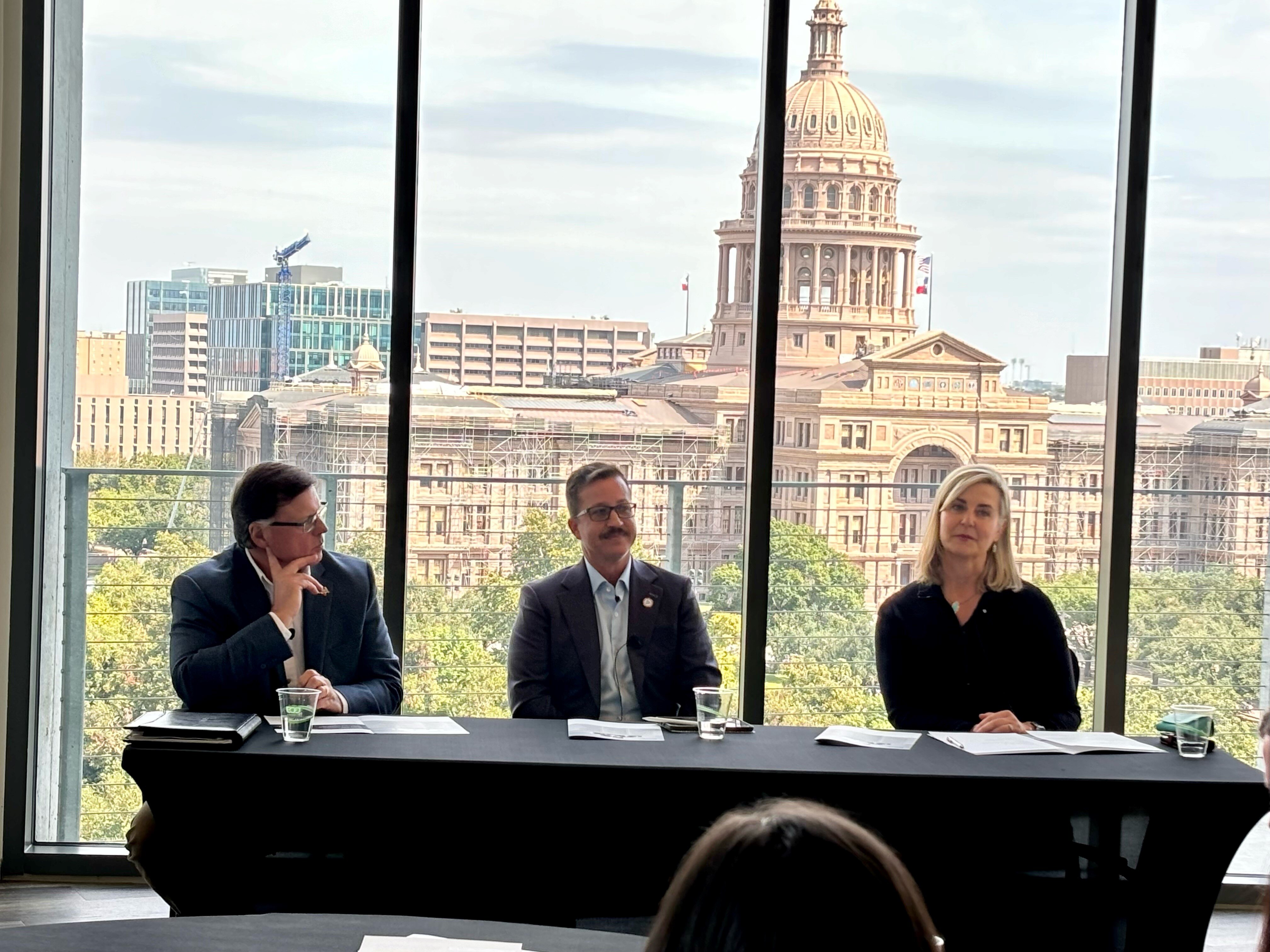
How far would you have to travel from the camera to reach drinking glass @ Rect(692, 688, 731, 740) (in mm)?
2785

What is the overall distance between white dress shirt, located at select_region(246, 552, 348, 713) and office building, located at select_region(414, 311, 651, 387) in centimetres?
85

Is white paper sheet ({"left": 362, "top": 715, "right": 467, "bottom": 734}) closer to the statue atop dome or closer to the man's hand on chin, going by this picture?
the man's hand on chin

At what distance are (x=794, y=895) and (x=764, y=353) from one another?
9.92ft

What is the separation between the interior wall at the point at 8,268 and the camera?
362 centimetres

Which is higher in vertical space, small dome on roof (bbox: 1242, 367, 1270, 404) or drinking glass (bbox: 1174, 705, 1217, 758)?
small dome on roof (bbox: 1242, 367, 1270, 404)

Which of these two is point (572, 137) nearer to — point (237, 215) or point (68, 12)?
point (237, 215)

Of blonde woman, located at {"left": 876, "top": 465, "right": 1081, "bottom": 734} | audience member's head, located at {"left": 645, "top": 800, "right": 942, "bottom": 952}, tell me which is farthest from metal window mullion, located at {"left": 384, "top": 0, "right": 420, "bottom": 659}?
audience member's head, located at {"left": 645, "top": 800, "right": 942, "bottom": 952}

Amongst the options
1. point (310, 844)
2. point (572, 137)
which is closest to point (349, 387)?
point (572, 137)

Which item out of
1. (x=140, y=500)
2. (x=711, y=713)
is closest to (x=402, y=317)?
(x=140, y=500)

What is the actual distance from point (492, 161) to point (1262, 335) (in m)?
2.36

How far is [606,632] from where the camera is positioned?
11.2ft

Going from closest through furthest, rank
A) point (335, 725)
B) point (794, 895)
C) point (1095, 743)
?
point (794, 895)
point (335, 725)
point (1095, 743)

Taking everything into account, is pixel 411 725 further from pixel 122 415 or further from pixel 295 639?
pixel 122 415

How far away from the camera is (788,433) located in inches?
153
